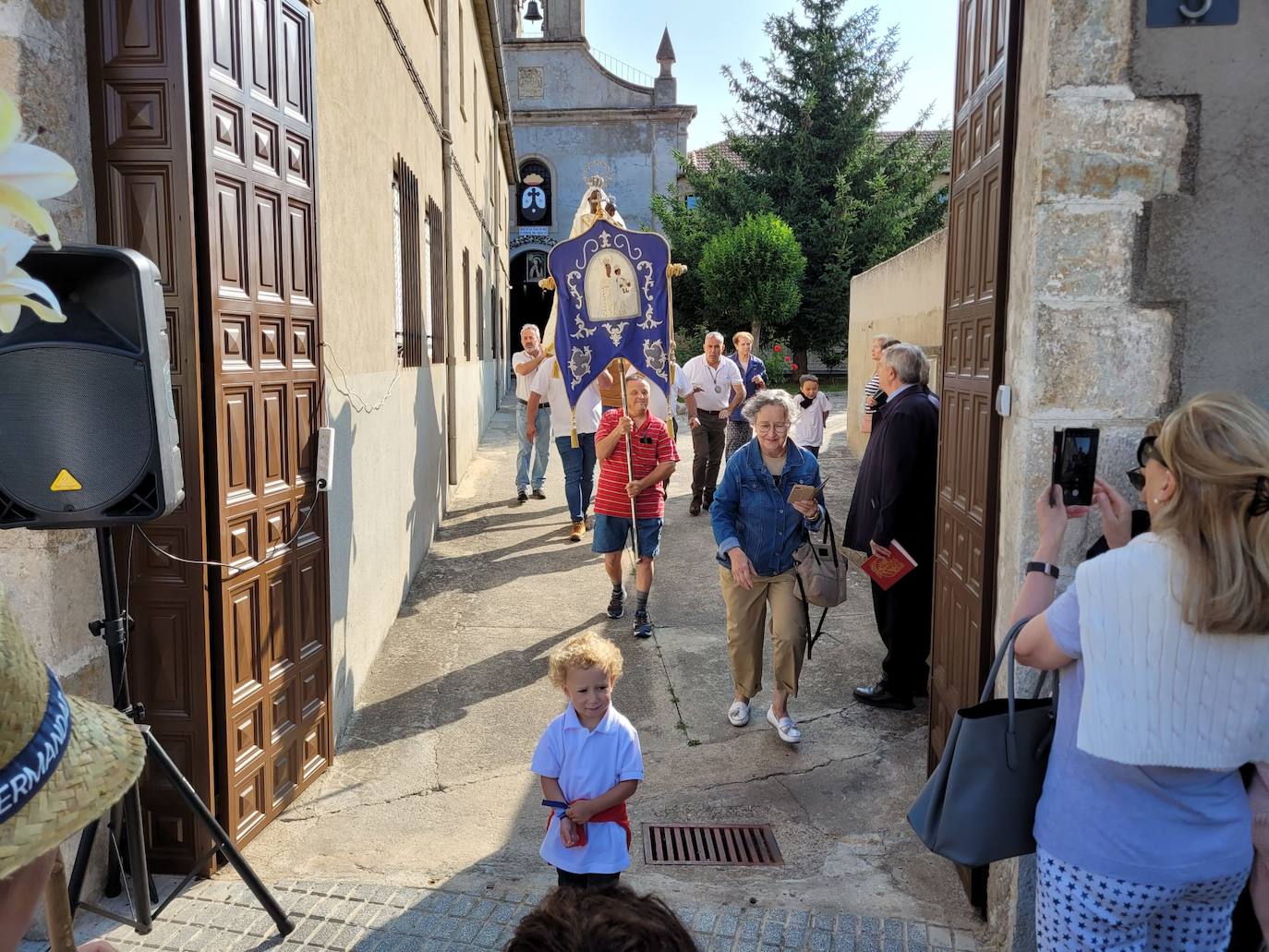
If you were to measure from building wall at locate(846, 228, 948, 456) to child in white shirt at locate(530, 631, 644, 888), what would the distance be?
4.66m

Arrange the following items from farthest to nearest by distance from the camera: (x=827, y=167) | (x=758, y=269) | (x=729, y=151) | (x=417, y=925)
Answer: (x=729, y=151) → (x=827, y=167) → (x=758, y=269) → (x=417, y=925)

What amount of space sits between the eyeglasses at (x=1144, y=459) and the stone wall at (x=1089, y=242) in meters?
0.21

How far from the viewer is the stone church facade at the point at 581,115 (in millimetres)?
31719

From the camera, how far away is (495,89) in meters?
18.7

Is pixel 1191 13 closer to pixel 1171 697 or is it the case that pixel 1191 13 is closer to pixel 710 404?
pixel 1171 697

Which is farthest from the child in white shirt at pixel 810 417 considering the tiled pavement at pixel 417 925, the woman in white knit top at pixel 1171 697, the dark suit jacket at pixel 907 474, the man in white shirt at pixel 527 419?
the woman in white knit top at pixel 1171 697

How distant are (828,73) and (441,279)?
23711mm

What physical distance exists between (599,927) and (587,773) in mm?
1738

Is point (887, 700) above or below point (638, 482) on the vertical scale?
below

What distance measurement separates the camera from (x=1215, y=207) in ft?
9.31

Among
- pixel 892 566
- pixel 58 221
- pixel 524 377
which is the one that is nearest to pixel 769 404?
pixel 892 566

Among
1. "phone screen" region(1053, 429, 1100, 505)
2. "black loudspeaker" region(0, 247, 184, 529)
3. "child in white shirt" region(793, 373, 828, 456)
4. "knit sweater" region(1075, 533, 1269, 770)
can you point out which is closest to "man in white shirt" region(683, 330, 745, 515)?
"child in white shirt" region(793, 373, 828, 456)

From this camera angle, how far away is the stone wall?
9.25ft

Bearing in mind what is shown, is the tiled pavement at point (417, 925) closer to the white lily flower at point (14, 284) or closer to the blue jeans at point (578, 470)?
the white lily flower at point (14, 284)
